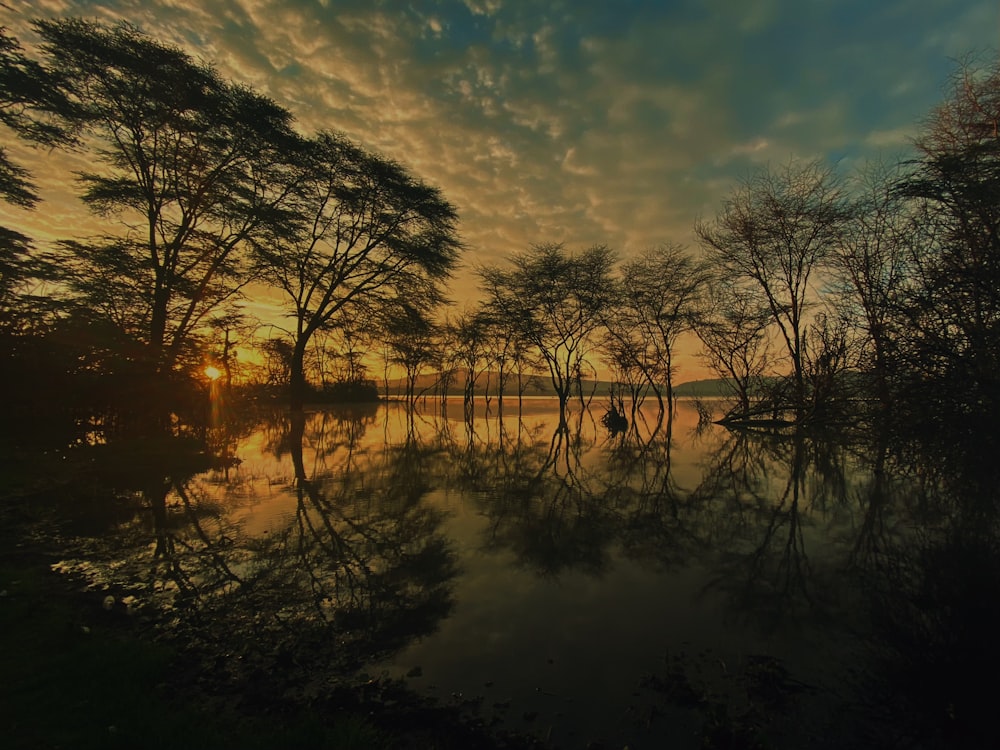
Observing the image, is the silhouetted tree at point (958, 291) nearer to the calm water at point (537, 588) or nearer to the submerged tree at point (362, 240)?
the calm water at point (537, 588)

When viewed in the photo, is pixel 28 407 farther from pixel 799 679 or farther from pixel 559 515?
pixel 799 679

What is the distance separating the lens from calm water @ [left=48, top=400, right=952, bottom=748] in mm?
2980

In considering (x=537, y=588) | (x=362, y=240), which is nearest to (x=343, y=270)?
(x=362, y=240)

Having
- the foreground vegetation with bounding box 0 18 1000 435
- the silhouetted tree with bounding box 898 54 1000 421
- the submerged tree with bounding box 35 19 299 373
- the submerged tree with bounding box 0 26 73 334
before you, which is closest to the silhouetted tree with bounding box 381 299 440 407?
the foreground vegetation with bounding box 0 18 1000 435

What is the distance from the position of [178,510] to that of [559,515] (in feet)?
20.0

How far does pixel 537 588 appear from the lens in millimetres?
4707

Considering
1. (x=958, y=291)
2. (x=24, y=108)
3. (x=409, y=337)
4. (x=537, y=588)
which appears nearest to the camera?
(x=537, y=588)

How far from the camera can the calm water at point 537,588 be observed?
2980 millimetres

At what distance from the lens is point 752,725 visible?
2648 millimetres

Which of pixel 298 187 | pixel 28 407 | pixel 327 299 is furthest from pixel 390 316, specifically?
pixel 28 407

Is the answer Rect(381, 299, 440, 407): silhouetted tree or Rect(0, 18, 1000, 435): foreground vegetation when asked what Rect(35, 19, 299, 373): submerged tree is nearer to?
Rect(0, 18, 1000, 435): foreground vegetation

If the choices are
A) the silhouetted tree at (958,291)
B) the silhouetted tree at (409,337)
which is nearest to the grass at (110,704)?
the silhouetted tree at (958,291)

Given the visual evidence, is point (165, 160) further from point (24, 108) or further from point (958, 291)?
point (958, 291)

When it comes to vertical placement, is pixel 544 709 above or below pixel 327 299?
below
